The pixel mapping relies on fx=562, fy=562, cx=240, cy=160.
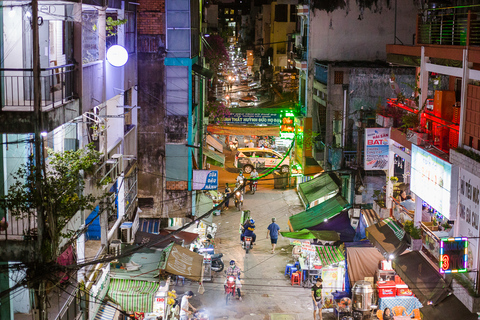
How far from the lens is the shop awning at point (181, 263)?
16922mm

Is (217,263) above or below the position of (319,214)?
below

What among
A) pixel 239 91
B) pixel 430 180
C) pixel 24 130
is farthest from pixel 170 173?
pixel 239 91

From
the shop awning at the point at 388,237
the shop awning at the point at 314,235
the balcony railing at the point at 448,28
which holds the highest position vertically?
the balcony railing at the point at 448,28

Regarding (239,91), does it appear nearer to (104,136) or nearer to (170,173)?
(170,173)

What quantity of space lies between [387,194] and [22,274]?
460 inches

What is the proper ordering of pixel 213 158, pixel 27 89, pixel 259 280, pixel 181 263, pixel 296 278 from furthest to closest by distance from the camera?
1. pixel 213 158
2. pixel 259 280
3. pixel 296 278
4. pixel 181 263
5. pixel 27 89

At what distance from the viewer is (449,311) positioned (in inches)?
505

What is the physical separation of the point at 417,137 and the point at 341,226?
8.78 m

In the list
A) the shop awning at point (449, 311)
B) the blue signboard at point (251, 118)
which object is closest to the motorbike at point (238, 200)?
the blue signboard at point (251, 118)

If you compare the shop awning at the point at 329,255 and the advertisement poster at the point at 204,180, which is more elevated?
the advertisement poster at the point at 204,180

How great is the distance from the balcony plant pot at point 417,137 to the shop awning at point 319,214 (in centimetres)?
838

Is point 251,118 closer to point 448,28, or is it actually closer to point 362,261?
point 362,261

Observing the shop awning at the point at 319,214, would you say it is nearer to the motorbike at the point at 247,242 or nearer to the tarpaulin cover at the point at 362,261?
the motorbike at the point at 247,242

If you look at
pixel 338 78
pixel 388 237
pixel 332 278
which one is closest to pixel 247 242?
pixel 332 278
